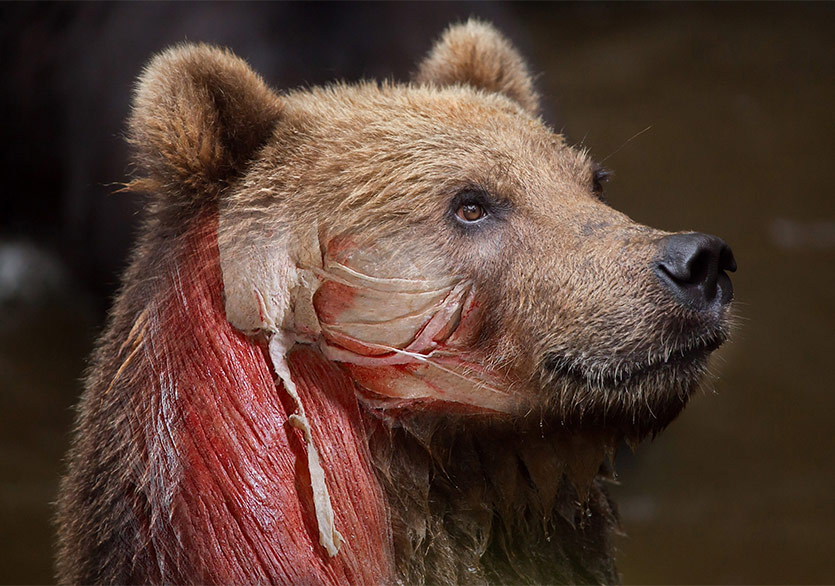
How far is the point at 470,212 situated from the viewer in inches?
84.7

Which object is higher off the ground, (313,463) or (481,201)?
(481,201)

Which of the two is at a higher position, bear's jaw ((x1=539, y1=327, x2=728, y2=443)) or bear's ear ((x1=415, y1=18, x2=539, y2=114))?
bear's ear ((x1=415, y1=18, x2=539, y2=114))

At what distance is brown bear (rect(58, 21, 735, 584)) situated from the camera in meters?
1.87

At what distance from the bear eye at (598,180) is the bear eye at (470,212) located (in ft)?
1.43

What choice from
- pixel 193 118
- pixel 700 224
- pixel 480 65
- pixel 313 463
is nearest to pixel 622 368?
pixel 313 463

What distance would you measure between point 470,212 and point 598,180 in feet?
1.77

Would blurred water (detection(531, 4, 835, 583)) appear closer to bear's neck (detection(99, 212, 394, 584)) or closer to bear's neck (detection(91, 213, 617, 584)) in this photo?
bear's neck (detection(91, 213, 617, 584))

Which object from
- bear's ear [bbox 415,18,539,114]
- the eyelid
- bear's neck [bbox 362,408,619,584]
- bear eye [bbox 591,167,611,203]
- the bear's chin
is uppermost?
bear's ear [bbox 415,18,539,114]

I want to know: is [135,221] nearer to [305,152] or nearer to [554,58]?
[305,152]

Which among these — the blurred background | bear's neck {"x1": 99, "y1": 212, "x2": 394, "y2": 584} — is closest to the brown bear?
bear's neck {"x1": 99, "y1": 212, "x2": 394, "y2": 584}

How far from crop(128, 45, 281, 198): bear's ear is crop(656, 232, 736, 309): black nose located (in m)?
0.93

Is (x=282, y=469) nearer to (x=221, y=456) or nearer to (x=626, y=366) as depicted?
(x=221, y=456)

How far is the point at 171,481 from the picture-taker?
1.86 m

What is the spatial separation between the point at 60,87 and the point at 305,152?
3.98 feet
